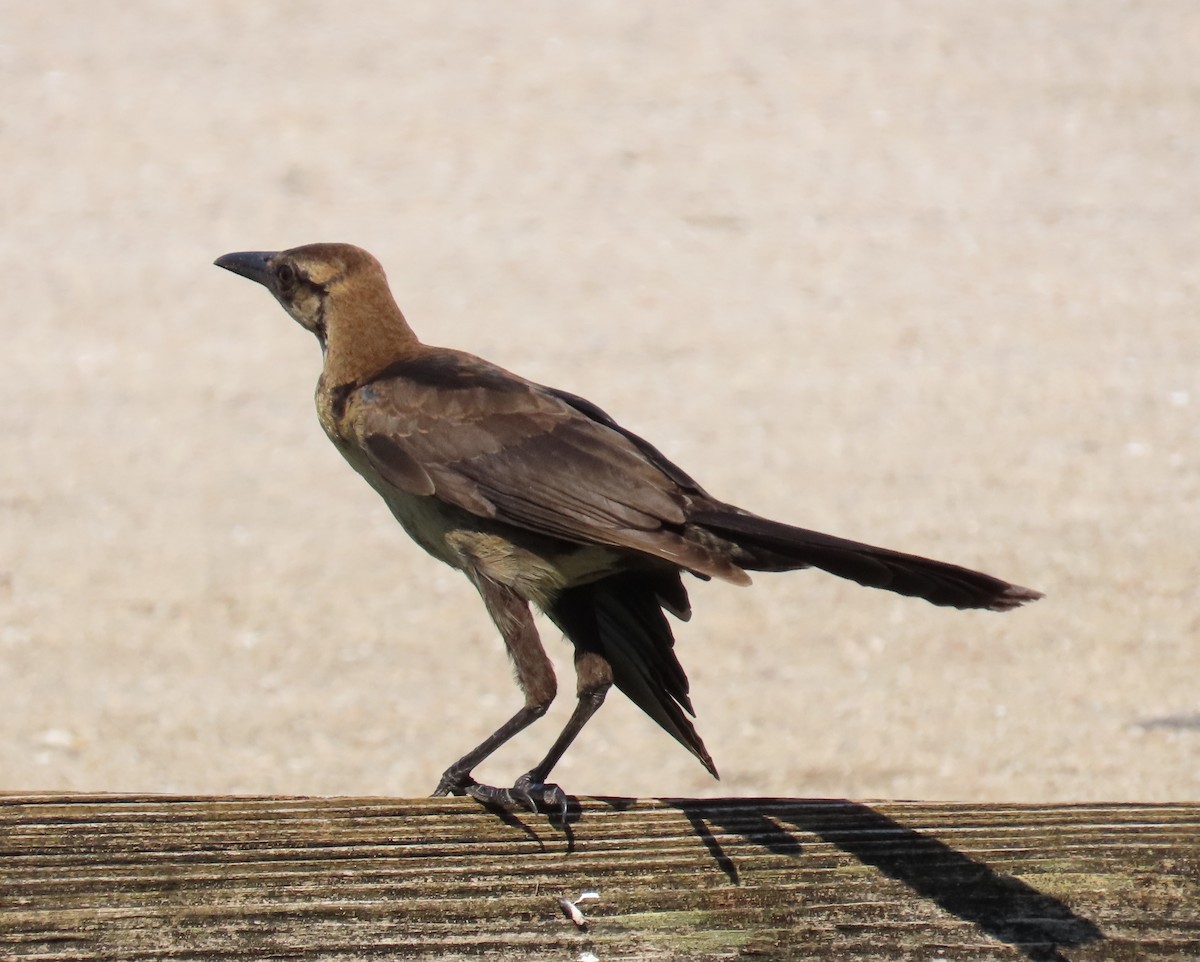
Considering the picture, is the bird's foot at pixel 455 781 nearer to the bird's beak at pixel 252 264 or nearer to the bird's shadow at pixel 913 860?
the bird's shadow at pixel 913 860

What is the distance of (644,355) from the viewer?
10281mm

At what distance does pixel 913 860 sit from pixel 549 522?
56.3 inches

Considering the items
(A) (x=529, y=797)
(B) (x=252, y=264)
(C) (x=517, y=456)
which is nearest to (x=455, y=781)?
(C) (x=517, y=456)

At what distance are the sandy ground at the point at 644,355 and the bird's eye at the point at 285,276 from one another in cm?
260

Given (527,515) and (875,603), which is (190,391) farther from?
(527,515)

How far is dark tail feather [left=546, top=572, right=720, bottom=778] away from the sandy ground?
116 inches

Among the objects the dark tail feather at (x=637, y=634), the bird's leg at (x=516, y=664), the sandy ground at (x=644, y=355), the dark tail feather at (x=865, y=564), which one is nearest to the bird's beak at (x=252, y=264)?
the bird's leg at (x=516, y=664)

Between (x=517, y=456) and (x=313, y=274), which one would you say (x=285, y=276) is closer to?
(x=313, y=274)

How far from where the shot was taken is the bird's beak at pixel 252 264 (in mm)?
4254

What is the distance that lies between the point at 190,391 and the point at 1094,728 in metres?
5.38

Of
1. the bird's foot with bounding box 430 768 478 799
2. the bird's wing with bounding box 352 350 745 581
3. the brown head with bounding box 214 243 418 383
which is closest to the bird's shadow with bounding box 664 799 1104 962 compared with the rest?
the bird's wing with bounding box 352 350 745 581

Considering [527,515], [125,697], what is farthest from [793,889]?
[125,697]

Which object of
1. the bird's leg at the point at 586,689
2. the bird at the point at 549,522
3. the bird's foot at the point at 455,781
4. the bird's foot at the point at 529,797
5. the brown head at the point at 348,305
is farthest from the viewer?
the brown head at the point at 348,305

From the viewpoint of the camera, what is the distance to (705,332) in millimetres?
10547
